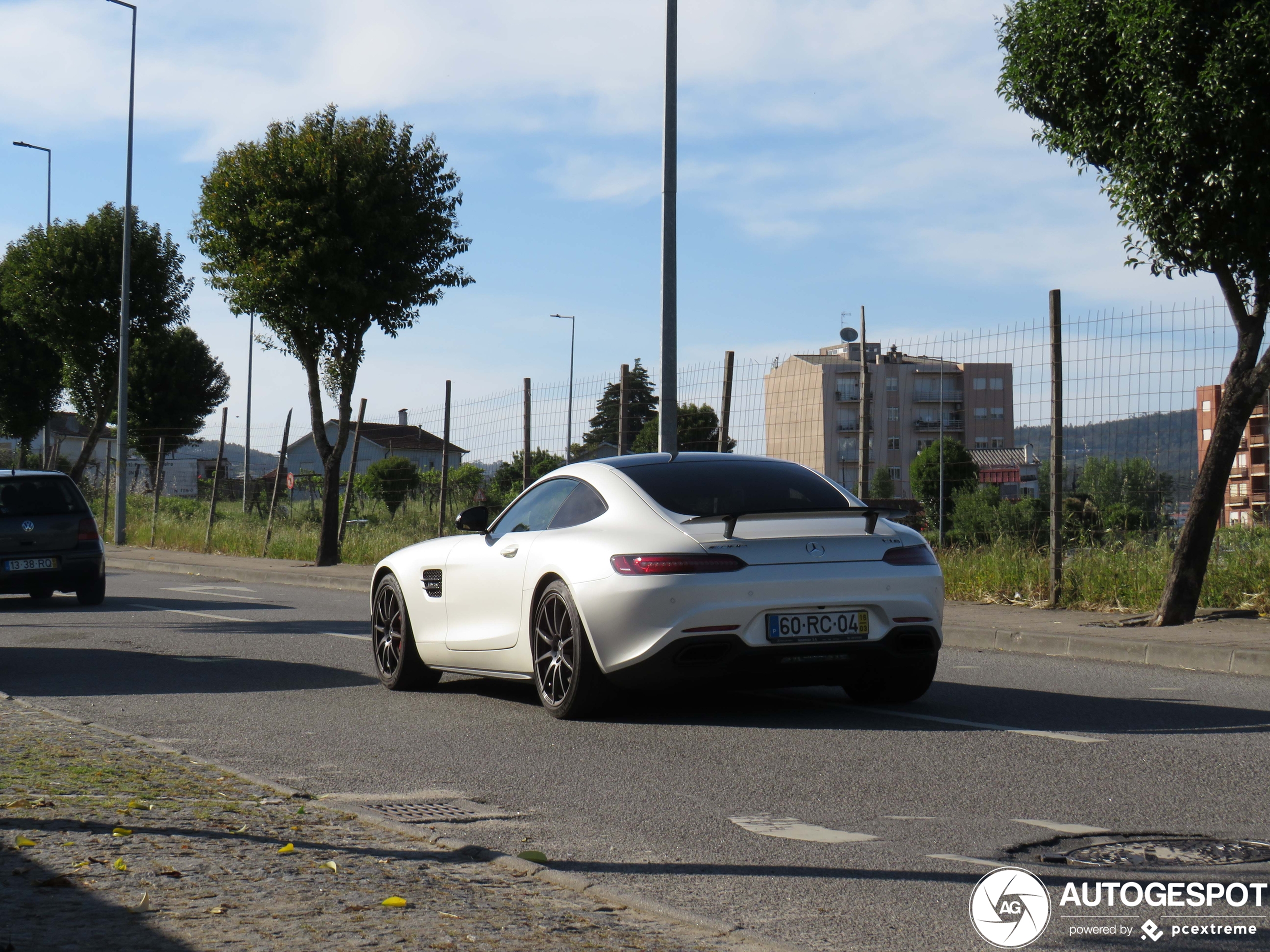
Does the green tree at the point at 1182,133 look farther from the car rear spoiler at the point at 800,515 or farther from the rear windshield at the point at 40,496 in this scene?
the rear windshield at the point at 40,496

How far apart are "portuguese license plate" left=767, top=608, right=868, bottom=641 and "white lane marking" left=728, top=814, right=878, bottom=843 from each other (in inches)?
71.6

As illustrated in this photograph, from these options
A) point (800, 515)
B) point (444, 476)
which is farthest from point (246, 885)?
point (444, 476)

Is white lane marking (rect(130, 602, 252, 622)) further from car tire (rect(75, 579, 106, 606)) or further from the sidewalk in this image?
the sidewalk

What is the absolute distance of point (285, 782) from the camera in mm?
5738

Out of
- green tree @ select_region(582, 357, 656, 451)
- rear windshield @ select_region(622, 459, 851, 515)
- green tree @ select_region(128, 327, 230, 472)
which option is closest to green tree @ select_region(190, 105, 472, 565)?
rear windshield @ select_region(622, 459, 851, 515)

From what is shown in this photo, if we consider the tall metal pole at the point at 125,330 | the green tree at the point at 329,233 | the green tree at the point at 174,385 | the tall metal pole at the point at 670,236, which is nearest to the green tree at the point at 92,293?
the tall metal pole at the point at 125,330

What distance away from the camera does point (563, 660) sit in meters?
7.27

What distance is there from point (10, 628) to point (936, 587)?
9861mm

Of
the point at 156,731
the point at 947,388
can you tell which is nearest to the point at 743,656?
the point at 156,731

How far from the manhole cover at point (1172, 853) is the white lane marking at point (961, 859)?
0.21 metres

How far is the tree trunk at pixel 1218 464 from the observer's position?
11.1 m

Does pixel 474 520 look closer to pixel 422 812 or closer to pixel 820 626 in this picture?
pixel 820 626

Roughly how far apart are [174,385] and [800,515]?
66690mm

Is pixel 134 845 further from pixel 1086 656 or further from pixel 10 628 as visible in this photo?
pixel 10 628
